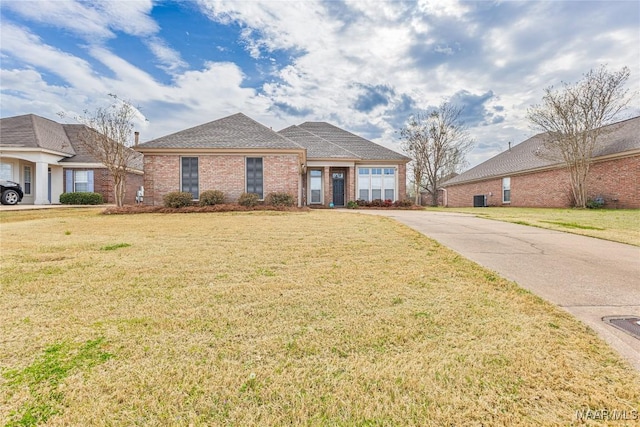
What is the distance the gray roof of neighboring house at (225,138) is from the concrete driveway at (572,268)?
1171 centimetres

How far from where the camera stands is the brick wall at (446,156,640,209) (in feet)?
54.4

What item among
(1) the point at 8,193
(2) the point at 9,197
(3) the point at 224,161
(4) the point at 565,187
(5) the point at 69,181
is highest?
(3) the point at 224,161

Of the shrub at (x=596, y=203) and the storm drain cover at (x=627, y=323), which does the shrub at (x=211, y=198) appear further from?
the shrub at (x=596, y=203)

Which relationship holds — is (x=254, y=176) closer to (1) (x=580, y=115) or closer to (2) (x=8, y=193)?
(2) (x=8, y=193)

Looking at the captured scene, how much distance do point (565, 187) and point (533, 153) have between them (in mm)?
4793

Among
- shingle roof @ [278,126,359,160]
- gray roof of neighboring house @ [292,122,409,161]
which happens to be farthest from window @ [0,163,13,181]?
gray roof of neighboring house @ [292,122,409,161]

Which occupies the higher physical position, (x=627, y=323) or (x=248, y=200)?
(x=248, y=200)

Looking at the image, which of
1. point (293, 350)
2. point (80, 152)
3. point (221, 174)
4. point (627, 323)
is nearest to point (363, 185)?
point (221, 174)

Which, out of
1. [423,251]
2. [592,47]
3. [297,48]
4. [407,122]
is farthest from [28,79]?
[592,47]

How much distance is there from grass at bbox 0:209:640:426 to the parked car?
19.1m

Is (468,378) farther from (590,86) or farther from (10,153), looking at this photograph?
(10,153)

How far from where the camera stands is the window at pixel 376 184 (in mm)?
22109

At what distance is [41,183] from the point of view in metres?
20.1

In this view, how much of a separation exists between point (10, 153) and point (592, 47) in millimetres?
35465
